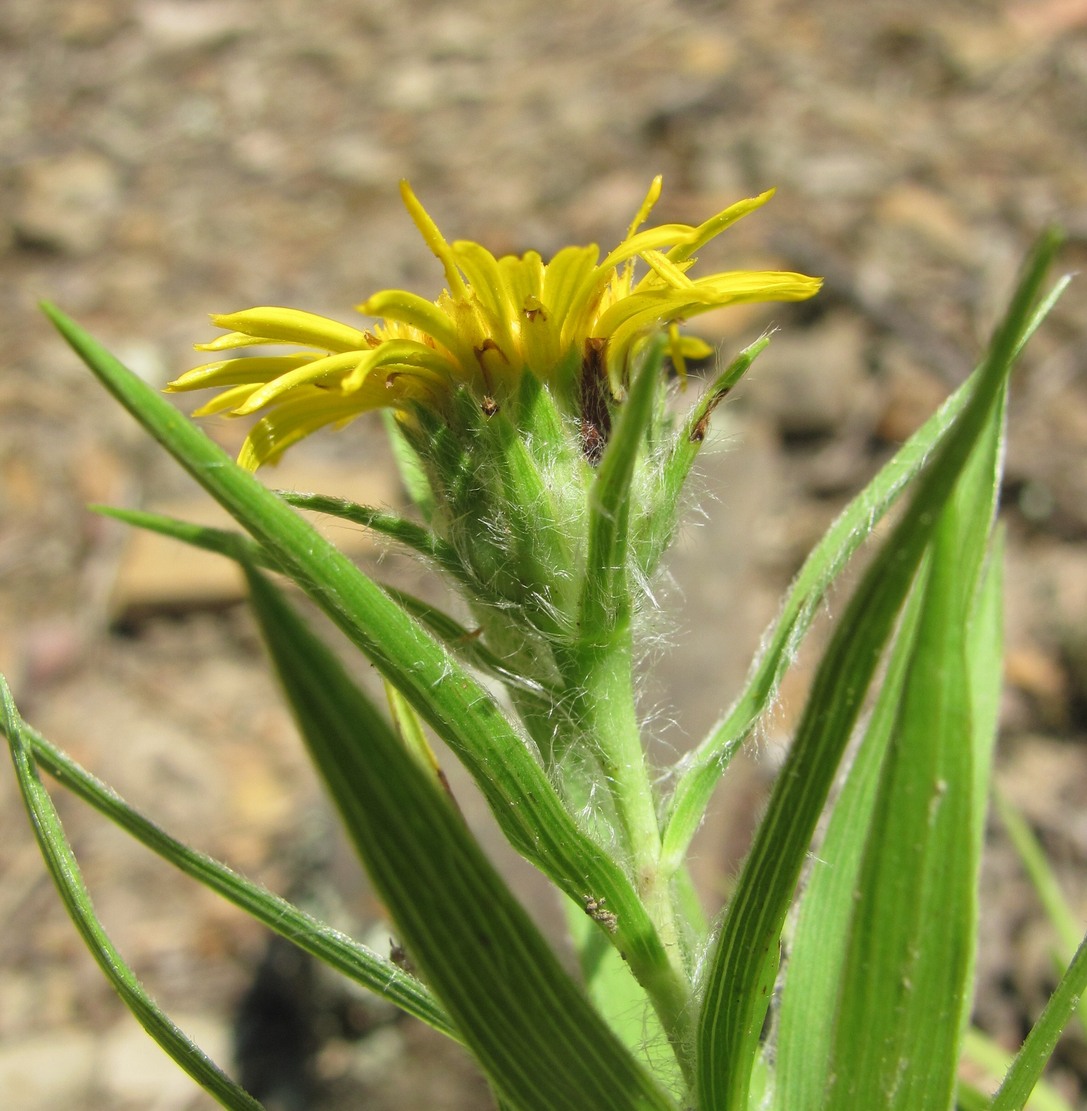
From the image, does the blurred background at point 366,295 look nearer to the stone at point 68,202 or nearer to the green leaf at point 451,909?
the stone at point 68,202

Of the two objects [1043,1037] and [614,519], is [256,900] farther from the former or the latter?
[1043,1037]

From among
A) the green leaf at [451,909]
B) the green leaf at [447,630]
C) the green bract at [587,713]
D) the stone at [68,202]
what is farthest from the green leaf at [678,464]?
the stone at [68,202]

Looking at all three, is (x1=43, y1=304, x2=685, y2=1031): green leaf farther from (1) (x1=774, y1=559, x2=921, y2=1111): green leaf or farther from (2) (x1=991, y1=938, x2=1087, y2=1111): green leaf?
(2) (x1=991, y1=938, x2=1087, y2=1111): green leaf

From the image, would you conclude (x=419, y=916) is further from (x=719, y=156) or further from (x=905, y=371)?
(x=719, y=156)

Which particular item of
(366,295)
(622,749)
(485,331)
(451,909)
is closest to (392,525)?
(485,331)

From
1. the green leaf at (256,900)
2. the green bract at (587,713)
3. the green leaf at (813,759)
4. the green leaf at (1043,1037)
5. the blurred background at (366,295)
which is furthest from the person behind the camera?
the blurred background at (366,295)

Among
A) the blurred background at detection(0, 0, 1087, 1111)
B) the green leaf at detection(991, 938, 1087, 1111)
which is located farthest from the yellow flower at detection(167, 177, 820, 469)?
the blurred background at detection(0, 0, 1087, 1111)

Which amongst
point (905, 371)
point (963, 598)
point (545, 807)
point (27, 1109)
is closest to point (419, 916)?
point (545, 807)
